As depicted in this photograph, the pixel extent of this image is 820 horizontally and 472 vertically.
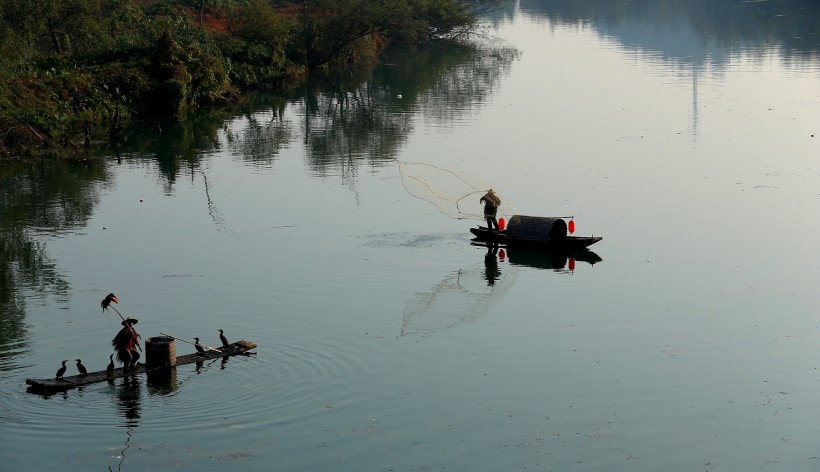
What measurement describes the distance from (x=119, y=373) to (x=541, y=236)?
1288 cm

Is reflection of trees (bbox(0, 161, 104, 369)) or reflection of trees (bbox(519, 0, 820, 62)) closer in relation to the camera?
reflection of trees (bbox(0, 161, 104, 369))

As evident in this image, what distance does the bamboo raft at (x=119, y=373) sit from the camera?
742 inches

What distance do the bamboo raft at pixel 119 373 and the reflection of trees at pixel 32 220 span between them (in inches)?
86.7

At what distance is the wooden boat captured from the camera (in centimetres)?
2952

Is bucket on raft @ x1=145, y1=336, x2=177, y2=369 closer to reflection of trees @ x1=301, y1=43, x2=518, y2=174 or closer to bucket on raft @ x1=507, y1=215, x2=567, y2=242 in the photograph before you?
bucket on raft @ x1=507, y1=215, x2=567, y2=242

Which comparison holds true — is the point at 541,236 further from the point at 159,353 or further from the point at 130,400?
the point at 130,400

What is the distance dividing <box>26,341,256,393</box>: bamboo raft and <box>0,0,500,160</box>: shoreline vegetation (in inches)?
951

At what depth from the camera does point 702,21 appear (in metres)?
123

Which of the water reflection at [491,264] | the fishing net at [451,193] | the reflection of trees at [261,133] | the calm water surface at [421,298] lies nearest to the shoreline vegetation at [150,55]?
the reflection of trees at [261,133]

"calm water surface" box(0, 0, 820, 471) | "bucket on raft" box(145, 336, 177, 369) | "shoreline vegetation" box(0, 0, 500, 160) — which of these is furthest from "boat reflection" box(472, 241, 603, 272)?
"shoreline vegetation" box(0, 0, 500, 160)

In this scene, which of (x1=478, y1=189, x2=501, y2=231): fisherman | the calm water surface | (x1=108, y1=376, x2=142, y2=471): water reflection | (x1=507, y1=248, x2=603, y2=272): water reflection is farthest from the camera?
(x1=478, y1=189, x2=501, y2=231): fisherman

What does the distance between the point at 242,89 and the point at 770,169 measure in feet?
105

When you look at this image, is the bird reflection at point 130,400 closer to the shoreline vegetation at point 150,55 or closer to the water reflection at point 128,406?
the water reflection at point 128,406

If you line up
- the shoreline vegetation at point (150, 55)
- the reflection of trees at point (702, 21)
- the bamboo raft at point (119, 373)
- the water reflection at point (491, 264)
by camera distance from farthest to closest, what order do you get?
the reflection of trees at point (702, 21), the shoreline vegetation at point (150, 55), the water reflection at point (491, 264), the bamboo raft at point (119, 373)
